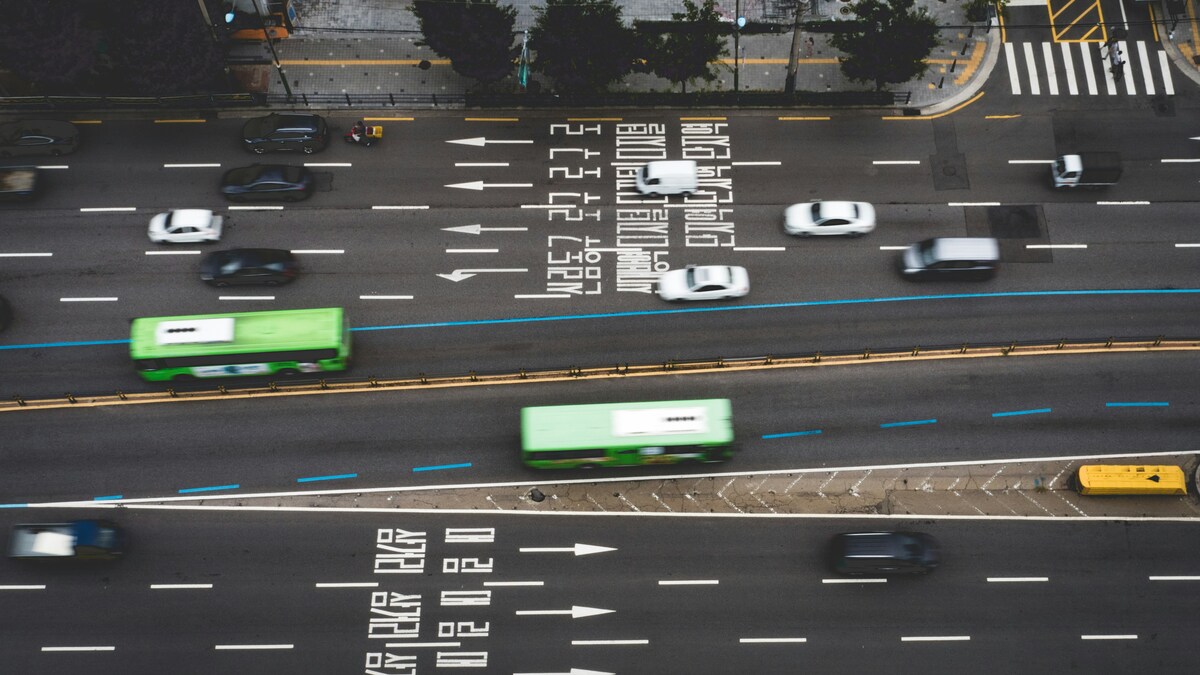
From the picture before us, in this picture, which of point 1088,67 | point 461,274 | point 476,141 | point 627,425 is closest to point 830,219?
point 627,425

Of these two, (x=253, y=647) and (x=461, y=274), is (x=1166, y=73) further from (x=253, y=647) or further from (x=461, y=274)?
(x=253, y=647)

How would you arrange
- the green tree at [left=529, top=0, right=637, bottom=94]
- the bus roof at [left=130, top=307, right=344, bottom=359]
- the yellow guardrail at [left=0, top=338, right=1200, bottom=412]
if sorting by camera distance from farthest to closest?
the green tree at [left=529, top=0, right=637, bottom=94], the yellow guardrail at [left=0, top=338, right=1200, bottom=412], the bus roof at [left=130, top=307, right=344, bottom=359]

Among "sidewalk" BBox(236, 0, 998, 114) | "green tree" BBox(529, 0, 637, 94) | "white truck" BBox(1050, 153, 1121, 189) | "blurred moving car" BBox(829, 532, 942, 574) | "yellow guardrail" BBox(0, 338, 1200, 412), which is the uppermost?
"sidewalk" BBox(236, 0, 998, 114)

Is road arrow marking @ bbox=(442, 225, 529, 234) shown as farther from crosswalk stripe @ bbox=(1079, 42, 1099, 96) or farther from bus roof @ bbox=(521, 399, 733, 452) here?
crosswalk stripe @ bbox=(1079, 42, 1099, 96)

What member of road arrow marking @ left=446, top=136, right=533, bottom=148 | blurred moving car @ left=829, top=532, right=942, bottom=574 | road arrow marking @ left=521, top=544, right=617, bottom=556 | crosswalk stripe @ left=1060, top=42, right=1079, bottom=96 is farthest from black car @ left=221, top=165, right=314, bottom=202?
crosswalk stripe @ left=1060, top=42, right=1079, bottom=96

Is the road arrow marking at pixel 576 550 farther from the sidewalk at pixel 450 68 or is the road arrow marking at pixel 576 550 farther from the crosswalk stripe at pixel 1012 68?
the crosswalk stripe at pixel 1012 68
